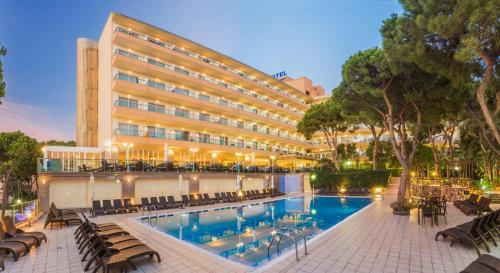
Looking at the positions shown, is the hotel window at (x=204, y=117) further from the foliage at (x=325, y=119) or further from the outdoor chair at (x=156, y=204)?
the outdoor chair at (x=156, y=204)

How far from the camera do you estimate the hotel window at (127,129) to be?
87.2 feet

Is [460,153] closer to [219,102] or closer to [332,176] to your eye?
[332,176]

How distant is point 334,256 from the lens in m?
7.61

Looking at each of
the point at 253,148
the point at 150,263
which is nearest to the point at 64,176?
the point at 150,263

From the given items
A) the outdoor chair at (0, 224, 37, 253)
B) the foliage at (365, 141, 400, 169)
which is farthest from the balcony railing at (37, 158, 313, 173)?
the foliage at (365, 141, 400, 169)

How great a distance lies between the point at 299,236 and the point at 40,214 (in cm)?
1468

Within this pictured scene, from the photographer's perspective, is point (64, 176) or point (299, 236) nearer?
point (299, 236)

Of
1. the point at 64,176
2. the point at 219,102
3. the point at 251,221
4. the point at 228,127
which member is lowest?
the point at 251,221

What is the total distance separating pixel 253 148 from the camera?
41312mm

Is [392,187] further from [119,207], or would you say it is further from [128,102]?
[128,102]

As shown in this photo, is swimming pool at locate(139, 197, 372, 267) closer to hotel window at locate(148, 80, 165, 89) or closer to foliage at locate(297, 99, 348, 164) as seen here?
foliage at locate(297, 99, 348, 164)

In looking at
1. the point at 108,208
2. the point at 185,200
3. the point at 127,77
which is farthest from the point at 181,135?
the point at 108,208

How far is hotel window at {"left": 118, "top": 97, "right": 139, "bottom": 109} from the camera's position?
88.2 feet

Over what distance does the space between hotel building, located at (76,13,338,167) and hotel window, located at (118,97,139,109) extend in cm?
11
